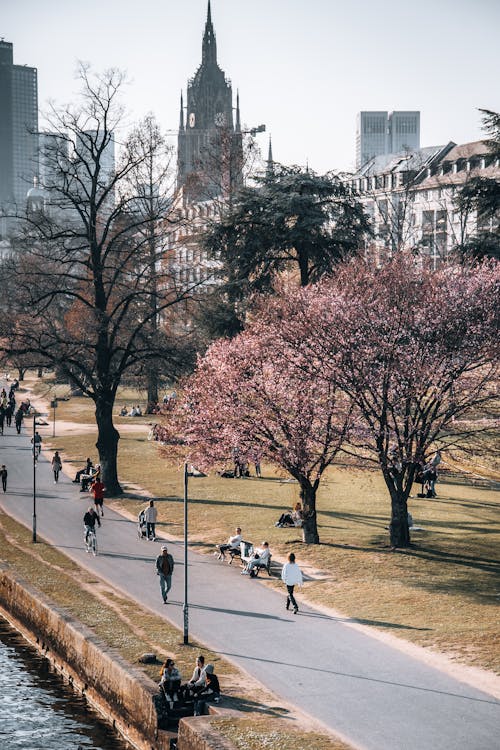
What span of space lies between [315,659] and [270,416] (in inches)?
455

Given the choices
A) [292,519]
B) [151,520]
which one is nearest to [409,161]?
[292,519]

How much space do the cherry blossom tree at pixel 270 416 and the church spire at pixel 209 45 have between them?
512ft

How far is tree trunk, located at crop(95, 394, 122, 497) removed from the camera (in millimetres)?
44503

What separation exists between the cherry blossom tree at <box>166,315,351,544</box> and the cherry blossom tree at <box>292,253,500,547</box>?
2.06ft

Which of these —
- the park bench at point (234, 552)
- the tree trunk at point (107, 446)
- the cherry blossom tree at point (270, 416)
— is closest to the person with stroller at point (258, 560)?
the park bench at point (234, 552)

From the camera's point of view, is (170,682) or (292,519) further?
(292,519)

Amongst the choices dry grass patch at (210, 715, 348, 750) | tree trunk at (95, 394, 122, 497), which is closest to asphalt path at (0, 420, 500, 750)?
dry grass patch at (210, 715, 348, 750)

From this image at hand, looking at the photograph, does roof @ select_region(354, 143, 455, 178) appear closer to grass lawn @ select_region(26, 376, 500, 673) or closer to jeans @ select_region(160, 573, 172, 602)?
grass lawn @ select_region(26, 376, 500, 673)

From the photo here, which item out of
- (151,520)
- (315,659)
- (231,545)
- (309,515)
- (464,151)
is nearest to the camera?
(315,659)

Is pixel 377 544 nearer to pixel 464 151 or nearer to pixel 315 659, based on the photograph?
pixel 315 659

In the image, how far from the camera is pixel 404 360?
31203 mm

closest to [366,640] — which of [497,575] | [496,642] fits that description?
[496,642]

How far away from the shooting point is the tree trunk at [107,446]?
4450 cm

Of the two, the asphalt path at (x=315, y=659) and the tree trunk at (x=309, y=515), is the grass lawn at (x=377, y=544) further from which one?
the asphalt path at (x=315, y=659)
